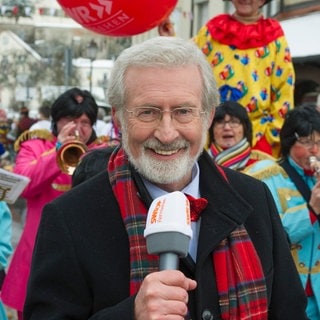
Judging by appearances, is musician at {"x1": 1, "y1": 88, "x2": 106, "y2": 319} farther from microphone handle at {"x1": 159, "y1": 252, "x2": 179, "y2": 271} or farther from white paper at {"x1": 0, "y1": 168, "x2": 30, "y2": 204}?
microphone handle at {"x1": 159, "y1": 252, "x2": 179, "y2": 271}

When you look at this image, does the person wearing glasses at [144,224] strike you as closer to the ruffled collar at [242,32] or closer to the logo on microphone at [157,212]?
the logo on microphone at [157,212]

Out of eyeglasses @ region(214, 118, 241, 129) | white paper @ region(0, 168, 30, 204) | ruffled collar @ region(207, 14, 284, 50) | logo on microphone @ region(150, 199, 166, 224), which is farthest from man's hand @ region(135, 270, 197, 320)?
ruffled collar @ region(207, 14, 284, 50)

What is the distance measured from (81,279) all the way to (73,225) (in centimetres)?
17

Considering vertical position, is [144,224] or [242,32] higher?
[144,224]

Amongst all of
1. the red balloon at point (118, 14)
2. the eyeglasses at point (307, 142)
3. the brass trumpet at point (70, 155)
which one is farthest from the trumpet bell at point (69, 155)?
the eyeglasses at point (307, 142)

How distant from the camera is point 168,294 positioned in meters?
1.79

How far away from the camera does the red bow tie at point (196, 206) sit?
2318mm

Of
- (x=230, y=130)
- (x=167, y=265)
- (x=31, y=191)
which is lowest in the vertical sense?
(x=31, y=191)

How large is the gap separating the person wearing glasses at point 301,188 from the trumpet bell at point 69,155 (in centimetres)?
117

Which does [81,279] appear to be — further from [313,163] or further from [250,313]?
[313,163]

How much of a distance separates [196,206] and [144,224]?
20 centimetres

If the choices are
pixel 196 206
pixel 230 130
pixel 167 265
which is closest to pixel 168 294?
pixel 167 265

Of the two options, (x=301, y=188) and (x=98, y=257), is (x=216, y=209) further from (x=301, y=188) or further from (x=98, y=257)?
(x=301, y=188)


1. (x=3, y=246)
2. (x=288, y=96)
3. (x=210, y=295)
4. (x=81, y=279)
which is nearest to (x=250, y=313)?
(x=210, y=295)
